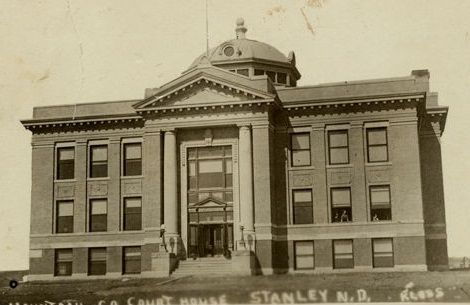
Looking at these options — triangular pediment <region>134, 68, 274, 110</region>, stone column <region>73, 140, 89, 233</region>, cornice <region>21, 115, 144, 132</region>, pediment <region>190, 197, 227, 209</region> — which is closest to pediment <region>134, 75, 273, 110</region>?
triangular pediment <region>134, 68, 274, 110</region>

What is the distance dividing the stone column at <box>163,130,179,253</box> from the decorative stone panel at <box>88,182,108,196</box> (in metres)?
3.72

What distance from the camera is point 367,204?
33.2 meters

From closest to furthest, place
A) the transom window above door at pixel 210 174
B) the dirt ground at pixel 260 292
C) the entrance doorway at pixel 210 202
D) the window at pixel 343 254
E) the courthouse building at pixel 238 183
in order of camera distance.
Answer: the dirt ground at pixel 260 292, the courthouse building at pixel 238 183, the window at pixel 343 254, the entrance doorway at pixel 210 202, the transom window above door at pixel 210 174

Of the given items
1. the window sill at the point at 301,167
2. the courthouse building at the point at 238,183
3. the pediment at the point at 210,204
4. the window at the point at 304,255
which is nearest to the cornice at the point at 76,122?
the courthouse building at the point at 238,183

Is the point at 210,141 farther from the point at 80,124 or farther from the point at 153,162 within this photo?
the point at 80,124

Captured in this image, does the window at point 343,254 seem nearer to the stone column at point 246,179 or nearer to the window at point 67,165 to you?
the stone column at point 246,179

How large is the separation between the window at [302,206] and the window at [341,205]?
1114mm

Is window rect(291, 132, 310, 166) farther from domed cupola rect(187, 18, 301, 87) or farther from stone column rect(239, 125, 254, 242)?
domed cupola rect(187, 18, 301, 87)

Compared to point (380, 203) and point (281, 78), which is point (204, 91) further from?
point (380, 203)

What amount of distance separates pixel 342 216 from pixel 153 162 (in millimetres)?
9665

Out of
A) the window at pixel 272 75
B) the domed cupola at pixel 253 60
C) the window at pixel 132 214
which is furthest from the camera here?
the window at pixel 272 75

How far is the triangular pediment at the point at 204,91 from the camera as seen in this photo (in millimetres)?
33000

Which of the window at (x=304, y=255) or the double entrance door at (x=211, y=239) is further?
the double entrance door at (x=211, y=239)

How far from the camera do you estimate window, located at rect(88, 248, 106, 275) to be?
1384 inches
